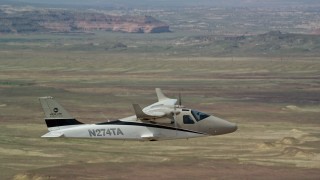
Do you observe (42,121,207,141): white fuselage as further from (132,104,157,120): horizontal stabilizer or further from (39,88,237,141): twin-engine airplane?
(132,104,157,120): horizontal stabilizer

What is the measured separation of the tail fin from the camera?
2082 inches

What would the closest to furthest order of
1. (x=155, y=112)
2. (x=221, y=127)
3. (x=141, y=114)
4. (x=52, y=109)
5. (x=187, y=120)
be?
(x=141, y=114), (x=155, y=112), (x=221, y=127), (x=187, y=120), (x=52, y=109)

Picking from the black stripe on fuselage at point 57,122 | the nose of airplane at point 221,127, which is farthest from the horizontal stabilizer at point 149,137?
the black stripe on fuselage at point 57,122

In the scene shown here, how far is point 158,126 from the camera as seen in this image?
51.7m

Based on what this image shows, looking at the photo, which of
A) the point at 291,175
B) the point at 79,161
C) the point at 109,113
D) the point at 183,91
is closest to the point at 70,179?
the point at 79,161

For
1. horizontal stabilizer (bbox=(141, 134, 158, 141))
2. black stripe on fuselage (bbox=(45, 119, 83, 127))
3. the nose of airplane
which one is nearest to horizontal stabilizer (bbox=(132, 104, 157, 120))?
horizontal stabilizer (bbox=(141, 134, 158, 141))

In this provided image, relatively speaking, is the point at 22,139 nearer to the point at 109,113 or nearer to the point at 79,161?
the point at 79,161

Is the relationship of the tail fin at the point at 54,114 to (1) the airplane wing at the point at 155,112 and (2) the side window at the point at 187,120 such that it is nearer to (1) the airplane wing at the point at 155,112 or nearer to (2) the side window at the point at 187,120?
(1) the airplane wing at the point at 155,112

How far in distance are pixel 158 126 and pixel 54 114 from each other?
5843 mm

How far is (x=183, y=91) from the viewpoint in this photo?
180500 millimetres

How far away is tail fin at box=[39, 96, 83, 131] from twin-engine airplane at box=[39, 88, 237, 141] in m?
0.05

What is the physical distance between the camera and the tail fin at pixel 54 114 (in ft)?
173

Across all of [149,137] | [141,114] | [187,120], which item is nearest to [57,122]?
[149,137]

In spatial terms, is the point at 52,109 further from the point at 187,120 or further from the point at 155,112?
the point at 187,120
